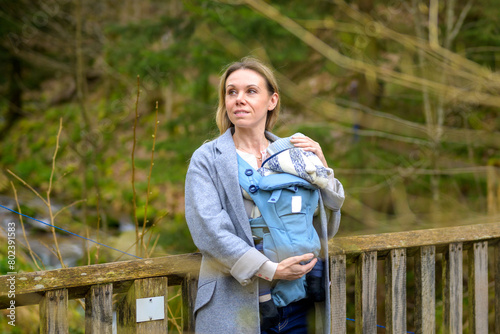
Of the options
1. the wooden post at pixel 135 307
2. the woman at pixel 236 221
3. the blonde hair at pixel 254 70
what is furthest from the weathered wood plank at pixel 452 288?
the wooden post at pixel 135 307

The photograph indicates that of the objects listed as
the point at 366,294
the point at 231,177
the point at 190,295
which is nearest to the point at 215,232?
the point at 231,177

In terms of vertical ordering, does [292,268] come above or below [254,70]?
below

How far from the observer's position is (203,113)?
725cm

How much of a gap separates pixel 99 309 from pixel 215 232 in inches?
19.4

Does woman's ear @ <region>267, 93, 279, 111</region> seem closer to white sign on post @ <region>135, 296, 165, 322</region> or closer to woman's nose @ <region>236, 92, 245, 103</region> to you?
woman's nose @ <region>236, 92, 245, 103</region>

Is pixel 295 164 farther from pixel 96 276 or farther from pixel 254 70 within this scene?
pixel 96 276

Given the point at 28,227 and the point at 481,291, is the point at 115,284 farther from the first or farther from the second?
the point at 28,227

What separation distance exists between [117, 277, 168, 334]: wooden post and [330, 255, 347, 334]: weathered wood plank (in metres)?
0.71

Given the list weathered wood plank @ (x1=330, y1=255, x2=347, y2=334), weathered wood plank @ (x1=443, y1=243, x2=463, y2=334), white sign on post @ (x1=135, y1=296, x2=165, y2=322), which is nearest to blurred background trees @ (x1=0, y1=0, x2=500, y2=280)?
weathered wood plank @ (x1=443, y1=243, x2=463, y2=334)

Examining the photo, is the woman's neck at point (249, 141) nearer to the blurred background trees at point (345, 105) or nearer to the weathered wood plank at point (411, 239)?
the weathered wood plank at point (411, 239)

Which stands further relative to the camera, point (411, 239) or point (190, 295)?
point (411, 239)

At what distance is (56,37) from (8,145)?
3.43 meters

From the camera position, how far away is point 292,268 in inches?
75.3

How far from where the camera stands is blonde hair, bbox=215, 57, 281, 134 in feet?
7.32
